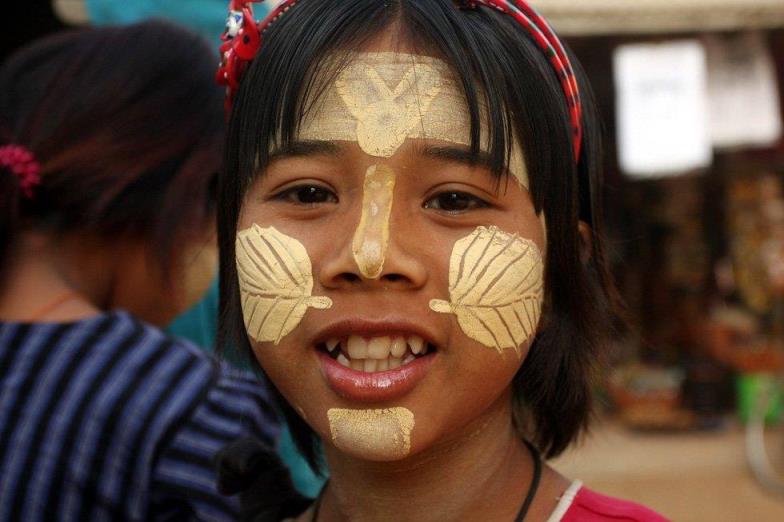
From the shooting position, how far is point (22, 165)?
1871 mm

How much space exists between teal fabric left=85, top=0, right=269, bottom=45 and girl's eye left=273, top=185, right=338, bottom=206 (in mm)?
1698

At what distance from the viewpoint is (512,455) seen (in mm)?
1479

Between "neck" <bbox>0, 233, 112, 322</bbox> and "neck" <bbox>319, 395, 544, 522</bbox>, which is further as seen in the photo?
"neck" <bbox>0, 233, 112, 322</bbox>

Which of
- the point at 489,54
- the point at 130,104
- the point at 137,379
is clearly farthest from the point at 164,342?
the point at 489,54

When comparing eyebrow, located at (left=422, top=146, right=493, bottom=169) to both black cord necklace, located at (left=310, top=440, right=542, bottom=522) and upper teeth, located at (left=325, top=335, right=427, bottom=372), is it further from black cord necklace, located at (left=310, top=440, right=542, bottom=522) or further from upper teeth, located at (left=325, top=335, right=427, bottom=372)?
black cord necklace, located at (left=310, top=440, right=542, bottom=522)

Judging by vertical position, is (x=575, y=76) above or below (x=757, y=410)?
above

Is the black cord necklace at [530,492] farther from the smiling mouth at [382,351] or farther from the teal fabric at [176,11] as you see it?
the teal fabric at [176,11]

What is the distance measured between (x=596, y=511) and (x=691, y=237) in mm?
6323

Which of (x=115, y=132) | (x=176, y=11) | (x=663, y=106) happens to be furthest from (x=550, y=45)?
(x=663, y=106)

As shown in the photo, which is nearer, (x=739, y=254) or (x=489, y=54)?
(x=489, y=54)

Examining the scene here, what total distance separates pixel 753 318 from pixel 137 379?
237 inches

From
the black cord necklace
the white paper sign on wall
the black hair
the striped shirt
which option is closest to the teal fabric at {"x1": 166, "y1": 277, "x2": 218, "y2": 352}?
the striped shirt

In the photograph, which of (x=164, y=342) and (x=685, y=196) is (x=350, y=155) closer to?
(x=164, y=342)

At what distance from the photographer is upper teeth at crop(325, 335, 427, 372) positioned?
1.27m
